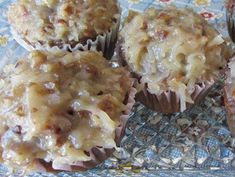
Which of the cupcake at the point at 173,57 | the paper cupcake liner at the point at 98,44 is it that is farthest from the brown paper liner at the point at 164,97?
the paper cupcake liner at the point at 98,44

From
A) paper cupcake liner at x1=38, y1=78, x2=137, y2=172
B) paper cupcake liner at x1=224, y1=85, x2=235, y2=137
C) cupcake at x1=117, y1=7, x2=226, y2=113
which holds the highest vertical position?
cupcake at x1=117, y1=7, x2=226, y2=113


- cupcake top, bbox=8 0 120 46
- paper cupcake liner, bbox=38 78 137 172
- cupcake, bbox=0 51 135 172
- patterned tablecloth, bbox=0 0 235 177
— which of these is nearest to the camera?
cupcake, bbox=0 51 135 172

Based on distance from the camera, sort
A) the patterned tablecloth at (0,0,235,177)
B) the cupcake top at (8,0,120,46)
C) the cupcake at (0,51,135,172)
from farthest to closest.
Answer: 1. the cupcake top at (8,0,120,46)
2. the patterned tablecloth at (0,0,235,177)
3. the cupcake at (0,51,135,172)

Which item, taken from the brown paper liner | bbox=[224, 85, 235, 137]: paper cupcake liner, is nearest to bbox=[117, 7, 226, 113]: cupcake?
the brown paper liner

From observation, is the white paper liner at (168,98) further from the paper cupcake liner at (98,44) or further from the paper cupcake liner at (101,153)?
the paper cupcake liner at (98,44)

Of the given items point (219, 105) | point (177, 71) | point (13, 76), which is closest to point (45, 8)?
point (13, 76)

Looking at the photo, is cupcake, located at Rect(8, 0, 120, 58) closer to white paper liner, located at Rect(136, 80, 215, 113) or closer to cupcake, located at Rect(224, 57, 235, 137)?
white paper liner, located at Rect(136, 80, 215, 113)

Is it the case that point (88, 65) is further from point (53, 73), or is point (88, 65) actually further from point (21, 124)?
point (21, 124)

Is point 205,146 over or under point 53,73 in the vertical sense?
under
